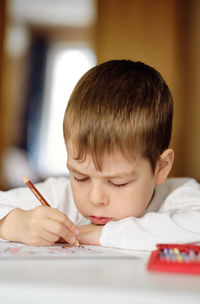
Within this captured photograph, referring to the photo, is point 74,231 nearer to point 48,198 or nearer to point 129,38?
point 48,198

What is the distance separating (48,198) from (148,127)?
14.7 inches

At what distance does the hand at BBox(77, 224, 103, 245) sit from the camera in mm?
834

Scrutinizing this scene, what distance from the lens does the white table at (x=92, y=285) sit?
0.42m

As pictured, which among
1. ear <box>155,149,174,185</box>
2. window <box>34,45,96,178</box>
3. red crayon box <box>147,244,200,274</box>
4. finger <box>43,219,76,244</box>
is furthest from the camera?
window <box>34,45,96,178</box>

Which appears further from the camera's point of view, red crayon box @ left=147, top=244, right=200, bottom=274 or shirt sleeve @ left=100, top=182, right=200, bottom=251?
shirt sleeve @ left=100, top=182, right=200, bottom=251

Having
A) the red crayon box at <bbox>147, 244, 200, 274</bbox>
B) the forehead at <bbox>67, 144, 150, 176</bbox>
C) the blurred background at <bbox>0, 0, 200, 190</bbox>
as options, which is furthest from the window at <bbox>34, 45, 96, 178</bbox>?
the red crayon box at <bbox>147, 244, 200, 274</bbox>

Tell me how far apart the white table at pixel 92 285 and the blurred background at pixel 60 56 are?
2860mm

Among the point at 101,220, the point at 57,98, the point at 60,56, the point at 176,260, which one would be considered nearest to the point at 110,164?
the point at 101,220

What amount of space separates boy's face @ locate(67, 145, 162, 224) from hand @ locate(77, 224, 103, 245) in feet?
0.14

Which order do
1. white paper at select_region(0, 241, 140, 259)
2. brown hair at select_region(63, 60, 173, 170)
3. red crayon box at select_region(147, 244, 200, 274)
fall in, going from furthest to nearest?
brown hair at select_region(63, 60, 173, 170)
white paper at select_region(0, 241, 140, 259)
red crayon box at select_region(147, 244, 200, 274)

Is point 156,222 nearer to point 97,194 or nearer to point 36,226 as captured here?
point 97,194

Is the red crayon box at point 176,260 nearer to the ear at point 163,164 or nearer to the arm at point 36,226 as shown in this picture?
the arm at point 36,226

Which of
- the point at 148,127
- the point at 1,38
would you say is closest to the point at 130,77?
the point at 148,127

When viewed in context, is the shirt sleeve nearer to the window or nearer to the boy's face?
the boy's face
